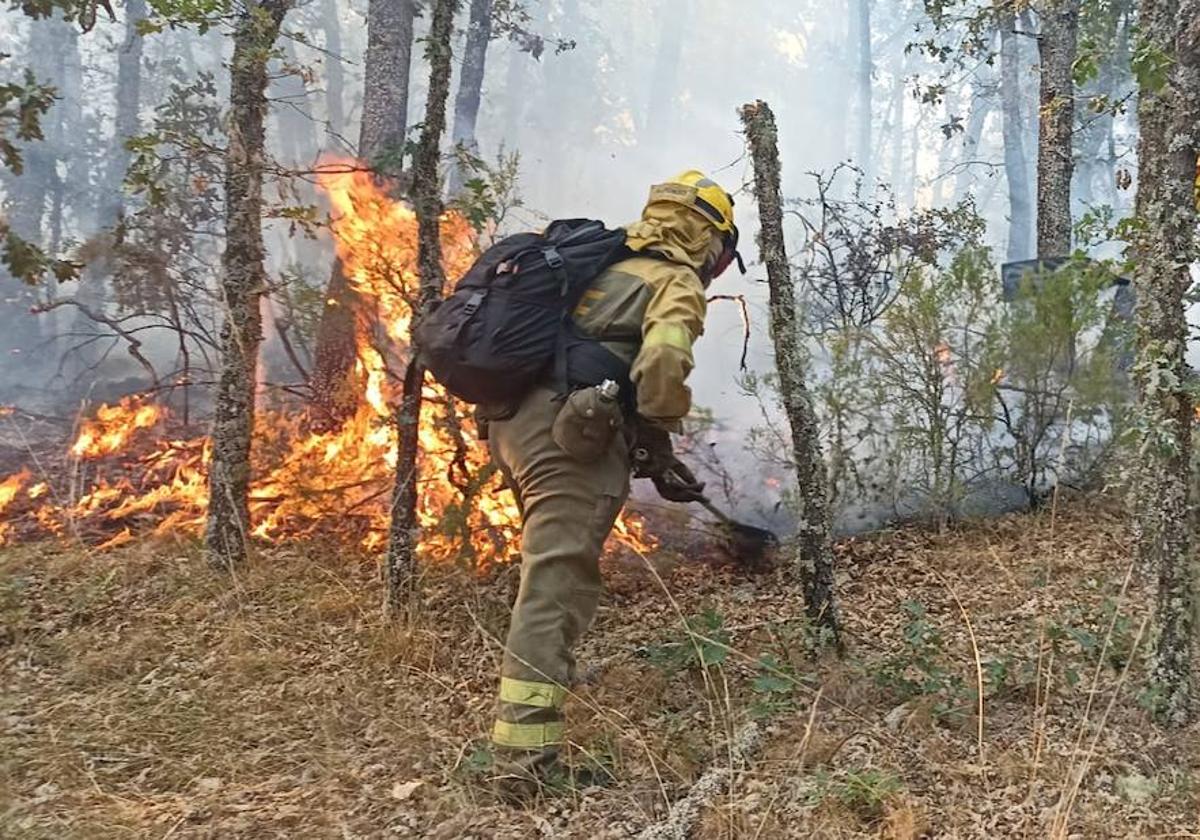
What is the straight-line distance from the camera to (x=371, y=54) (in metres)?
7.63

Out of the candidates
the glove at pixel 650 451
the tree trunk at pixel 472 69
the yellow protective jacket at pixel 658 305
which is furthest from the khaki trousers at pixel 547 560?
the tree trunk at pixel 472 69

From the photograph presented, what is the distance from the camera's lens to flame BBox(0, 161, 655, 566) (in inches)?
185

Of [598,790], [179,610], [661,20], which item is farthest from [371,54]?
[661,20]

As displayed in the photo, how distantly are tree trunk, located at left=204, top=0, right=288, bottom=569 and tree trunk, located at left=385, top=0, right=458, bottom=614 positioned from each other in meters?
1.03

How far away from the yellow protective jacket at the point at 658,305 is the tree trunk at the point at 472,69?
10494 millimetres

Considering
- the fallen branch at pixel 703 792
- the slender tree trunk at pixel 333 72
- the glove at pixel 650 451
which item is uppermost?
the slender tree trunk at pixel 333 72

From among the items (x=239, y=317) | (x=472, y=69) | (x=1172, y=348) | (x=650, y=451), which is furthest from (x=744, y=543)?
(x=472, y=69)

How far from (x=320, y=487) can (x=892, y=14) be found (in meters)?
49.3

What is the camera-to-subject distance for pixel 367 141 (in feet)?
24.0

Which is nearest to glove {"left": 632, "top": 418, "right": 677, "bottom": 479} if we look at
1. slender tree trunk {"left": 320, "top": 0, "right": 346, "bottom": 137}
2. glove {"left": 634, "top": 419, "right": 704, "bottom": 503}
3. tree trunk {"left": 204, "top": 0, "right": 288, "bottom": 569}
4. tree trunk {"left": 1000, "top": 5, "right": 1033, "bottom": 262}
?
glove {"left": 634, "top": 419, "right": 704, "bottom": 503}

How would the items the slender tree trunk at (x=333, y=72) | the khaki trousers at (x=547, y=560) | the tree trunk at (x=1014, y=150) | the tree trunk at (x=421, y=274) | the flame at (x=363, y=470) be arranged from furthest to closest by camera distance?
1. the slender tree trunk at (x=333, y=72)
2. the tree trunk at (x=1014, y=150)
3. the flame at (x=363, y=470)
4. the tree trunk at (x=421, y=274)
5. the khaki trousers at (x=547, y=560)

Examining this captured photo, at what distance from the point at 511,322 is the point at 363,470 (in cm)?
262

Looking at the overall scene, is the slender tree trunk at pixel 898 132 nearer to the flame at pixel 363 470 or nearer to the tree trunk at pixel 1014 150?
the tree trunk at pixel 1014 150

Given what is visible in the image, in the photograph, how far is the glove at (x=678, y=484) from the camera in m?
3.81
